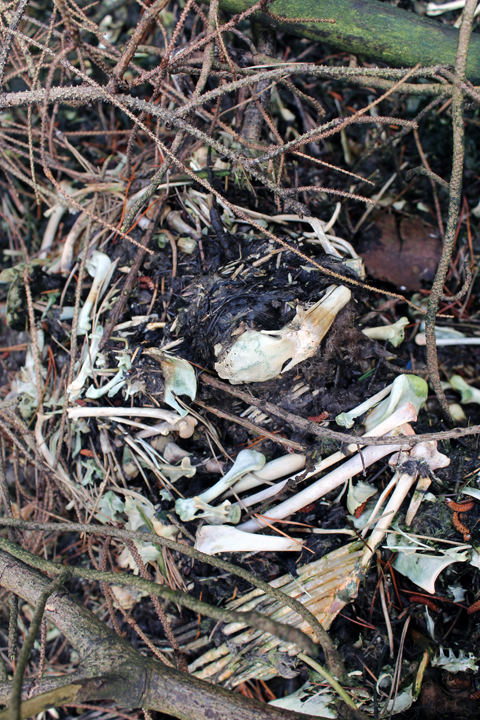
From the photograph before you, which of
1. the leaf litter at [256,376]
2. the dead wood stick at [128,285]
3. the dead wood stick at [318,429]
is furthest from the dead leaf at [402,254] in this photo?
the dead wood stick at [128,285]

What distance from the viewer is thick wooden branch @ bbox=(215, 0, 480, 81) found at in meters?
1.91

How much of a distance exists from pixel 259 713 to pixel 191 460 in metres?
0.92

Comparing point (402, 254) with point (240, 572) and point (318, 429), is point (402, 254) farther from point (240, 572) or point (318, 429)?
point (240, 572)

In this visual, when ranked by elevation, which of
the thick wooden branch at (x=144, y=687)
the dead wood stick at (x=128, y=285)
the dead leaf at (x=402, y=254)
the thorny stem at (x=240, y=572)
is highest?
the dead leaf at (x=402, y=254)

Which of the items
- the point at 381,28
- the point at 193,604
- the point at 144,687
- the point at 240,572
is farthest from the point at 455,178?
the point at 144,687

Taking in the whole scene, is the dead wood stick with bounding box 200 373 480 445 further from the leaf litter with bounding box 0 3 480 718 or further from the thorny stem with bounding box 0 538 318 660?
the thorny stem with bounding box 0 538 318 660

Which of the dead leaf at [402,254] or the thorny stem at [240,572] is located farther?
the dead leaf at [402,254]

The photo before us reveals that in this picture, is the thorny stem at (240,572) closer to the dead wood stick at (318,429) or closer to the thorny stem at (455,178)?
the dead wood stick at (318,429)

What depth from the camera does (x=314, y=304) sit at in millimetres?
1747

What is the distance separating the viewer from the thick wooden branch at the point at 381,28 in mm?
1907

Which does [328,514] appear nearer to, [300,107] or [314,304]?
[314,304]

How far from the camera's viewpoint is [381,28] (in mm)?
1917

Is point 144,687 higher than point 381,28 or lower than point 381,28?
lower

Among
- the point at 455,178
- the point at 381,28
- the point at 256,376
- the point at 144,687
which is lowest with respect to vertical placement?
the point at 144,687
